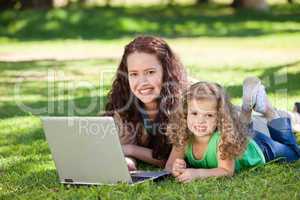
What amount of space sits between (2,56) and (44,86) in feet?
12.4

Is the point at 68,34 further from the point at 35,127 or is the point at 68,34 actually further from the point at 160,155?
the point at 160,155

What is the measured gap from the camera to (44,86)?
30.7ft

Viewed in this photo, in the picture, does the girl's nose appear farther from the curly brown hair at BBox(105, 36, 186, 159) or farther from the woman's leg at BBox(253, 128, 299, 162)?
the woman's leg at BBox(253, 128, 299, 162)

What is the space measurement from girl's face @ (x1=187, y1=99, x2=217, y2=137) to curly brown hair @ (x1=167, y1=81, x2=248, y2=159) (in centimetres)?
2

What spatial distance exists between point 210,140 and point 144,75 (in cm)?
58

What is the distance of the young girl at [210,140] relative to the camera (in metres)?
4.50

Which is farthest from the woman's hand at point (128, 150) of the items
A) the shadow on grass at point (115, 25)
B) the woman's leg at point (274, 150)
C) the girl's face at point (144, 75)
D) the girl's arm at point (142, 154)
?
the shadow on grass at point (115, 25)

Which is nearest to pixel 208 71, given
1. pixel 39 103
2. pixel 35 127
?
pixel 39 103

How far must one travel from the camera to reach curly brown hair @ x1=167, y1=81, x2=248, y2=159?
14.8 ft

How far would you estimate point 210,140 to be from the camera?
4.63m

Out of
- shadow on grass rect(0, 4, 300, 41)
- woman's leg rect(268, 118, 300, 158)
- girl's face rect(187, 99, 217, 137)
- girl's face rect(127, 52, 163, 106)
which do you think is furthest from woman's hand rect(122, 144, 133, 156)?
shadow on grass rect(0, 4, 300, 41)

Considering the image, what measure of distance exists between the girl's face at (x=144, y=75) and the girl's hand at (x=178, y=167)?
55cm

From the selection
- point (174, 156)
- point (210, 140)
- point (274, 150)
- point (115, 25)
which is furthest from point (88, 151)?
point (115, 25)

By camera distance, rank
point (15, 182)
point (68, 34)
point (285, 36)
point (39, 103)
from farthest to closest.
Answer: point (68, 34)
point (285, 36)
point (39, 103)
point (15, 182)
